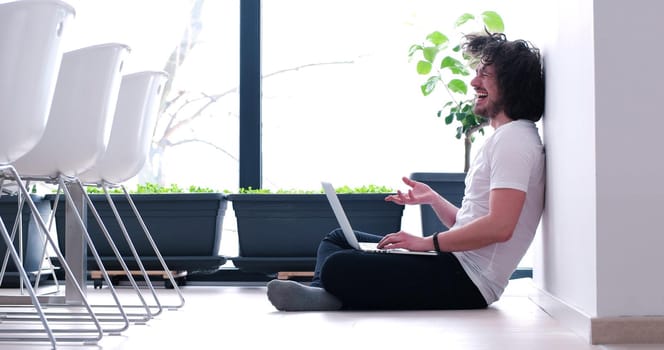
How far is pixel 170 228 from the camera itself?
4.41m

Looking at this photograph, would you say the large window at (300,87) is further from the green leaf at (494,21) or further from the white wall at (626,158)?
the white wall at (626,158)

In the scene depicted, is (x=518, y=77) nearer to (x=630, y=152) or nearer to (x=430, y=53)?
(x=630, y=152)

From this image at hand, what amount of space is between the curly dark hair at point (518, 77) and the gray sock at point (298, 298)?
0.85 meters

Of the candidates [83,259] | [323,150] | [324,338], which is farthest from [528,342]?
[323,150]

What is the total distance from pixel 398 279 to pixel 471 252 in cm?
25

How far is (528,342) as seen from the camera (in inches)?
89.7

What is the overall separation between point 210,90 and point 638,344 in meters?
3.21

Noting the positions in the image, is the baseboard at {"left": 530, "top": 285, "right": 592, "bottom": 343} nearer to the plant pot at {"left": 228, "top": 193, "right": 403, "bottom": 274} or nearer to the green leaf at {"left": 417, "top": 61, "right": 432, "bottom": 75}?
the plant pot at {"left": 228, "top": 193, "right": 403, "bottom": 274}

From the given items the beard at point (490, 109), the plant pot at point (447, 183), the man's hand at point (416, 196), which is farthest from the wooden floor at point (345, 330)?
the plant pot at point (447, 183)

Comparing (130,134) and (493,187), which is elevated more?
(130,134)

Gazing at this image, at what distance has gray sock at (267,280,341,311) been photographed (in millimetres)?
3117

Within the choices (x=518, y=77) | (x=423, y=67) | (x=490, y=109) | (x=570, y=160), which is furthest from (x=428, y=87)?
(x=570, y=160)

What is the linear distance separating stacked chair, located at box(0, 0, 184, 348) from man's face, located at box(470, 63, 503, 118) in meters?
1.12

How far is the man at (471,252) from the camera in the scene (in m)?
3.01
